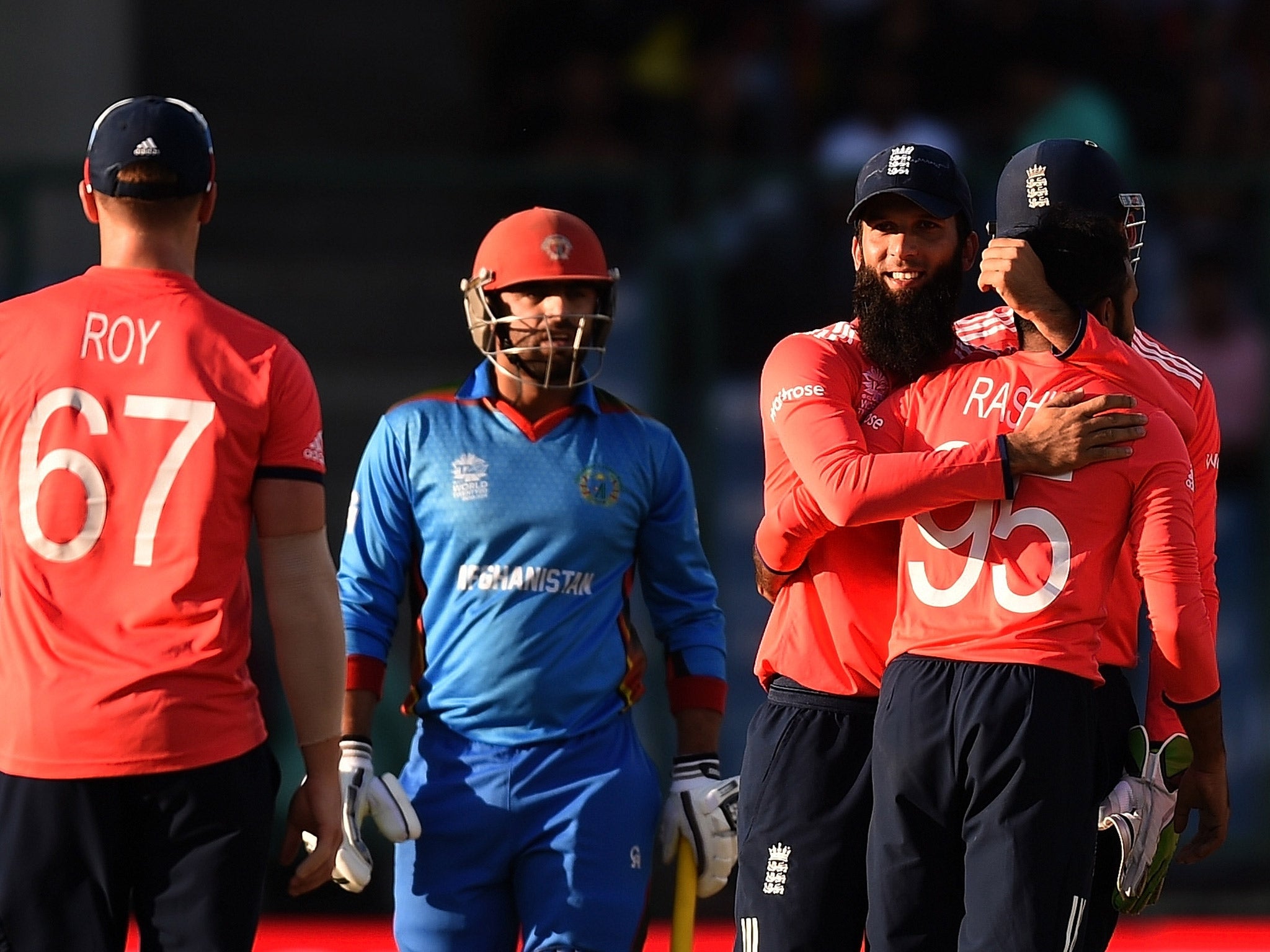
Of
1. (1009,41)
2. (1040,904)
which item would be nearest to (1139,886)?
(1040,904)

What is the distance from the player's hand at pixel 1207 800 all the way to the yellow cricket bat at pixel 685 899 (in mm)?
1105

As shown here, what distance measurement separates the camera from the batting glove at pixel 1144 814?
3.63 m

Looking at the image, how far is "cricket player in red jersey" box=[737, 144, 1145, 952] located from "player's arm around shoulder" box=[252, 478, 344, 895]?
0.90 meters

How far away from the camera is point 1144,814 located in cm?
366

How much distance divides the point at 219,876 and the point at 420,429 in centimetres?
129

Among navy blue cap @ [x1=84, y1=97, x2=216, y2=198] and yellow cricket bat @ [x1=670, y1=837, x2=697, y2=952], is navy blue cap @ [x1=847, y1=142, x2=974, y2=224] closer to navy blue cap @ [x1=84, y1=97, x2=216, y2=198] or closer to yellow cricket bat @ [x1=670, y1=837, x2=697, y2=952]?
navy blue cap @ [x1=84, y1=97, x2=216, y2=198]

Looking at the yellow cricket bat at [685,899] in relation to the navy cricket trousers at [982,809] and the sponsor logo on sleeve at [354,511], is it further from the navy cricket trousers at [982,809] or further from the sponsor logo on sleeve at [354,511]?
the sponsor logo on sleeve at [354,511]

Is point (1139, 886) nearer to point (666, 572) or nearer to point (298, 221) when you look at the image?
point (666, 572)

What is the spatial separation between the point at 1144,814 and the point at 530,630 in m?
1.37

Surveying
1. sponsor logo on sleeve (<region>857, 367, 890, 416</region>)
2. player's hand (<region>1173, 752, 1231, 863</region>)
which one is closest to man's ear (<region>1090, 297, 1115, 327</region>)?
sponsor logo on sleeve (<region>857, 367, 890, 416</region>)

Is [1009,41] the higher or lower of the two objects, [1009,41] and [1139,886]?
the higher

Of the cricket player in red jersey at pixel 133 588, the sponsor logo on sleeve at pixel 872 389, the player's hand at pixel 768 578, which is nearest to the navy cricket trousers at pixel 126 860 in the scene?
the cricket player in red jersey at pixel 133 588

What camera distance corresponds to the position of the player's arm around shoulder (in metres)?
3.68

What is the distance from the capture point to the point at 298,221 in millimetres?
8320
